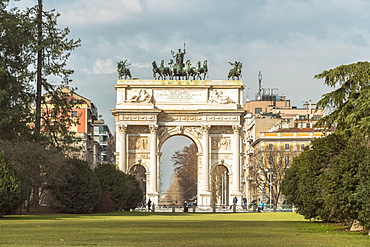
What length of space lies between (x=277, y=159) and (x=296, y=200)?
72052mm

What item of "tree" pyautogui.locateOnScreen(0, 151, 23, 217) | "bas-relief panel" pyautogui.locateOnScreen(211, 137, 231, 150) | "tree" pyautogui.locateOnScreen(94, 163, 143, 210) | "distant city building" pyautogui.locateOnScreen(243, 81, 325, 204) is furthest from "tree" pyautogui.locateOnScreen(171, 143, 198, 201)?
"tree" pyautogui.locateOnScreen(0, 151, 23, 217)

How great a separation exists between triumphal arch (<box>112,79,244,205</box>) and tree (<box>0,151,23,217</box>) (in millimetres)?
49034

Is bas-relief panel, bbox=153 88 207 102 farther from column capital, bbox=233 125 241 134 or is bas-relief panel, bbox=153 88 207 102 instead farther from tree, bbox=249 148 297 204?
tree, bbox=249 148 297 204

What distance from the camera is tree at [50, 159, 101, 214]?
163 feet

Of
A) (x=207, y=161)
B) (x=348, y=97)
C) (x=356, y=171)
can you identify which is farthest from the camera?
(x=207, y=161)

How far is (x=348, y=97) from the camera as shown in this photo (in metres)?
34.7

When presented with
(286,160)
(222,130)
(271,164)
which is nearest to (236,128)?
(222,130)

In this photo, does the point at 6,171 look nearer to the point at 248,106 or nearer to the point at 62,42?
the point at 62,42

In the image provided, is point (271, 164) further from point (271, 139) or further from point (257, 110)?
point (257, 110)

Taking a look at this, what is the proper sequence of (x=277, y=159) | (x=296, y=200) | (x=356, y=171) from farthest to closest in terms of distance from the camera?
(x=277, y=159), (x=296, y=200), (x=356, y=171)

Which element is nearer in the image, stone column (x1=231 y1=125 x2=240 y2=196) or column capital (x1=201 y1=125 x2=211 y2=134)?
column capital (x1=201 y1=125 x2=211 y2=134)

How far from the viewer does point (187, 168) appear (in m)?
136

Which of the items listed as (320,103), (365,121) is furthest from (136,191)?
(365,121)

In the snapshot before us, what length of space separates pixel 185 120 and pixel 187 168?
4889 centimetres
